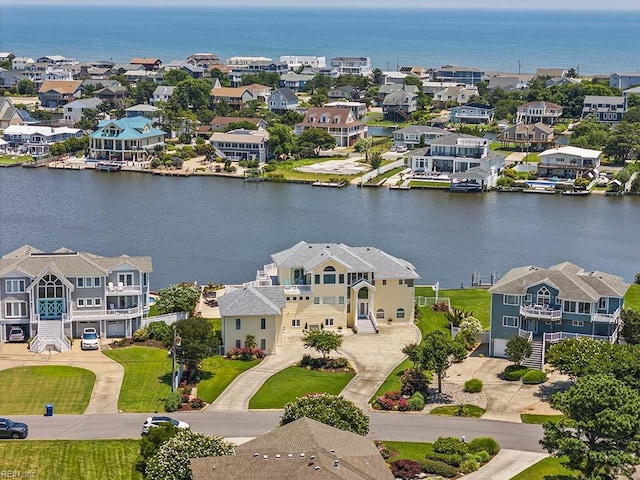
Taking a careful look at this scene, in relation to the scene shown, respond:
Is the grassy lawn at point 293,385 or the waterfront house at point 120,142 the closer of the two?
the grassy lawn at point 293,385

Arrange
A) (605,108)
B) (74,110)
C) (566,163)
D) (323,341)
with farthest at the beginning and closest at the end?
(74,110) < (605,108) < (566,163) < (323,341)

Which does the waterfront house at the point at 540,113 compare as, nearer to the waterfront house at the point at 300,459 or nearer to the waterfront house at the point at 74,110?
the waterfront house at the point at 74,110

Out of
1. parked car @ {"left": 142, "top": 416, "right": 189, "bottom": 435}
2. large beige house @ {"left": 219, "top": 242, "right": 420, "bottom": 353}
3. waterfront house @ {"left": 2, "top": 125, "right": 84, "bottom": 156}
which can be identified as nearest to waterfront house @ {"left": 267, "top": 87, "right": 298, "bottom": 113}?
waterfront house @ {"left": 2, "top": 125, "right": 84, "bottom": 156}

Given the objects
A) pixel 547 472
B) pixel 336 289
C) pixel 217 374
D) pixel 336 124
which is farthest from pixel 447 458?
pixel 336 124

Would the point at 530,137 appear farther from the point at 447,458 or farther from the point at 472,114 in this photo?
the point at 447,458

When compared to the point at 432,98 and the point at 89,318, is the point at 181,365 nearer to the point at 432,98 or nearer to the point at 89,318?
the point at 89,318

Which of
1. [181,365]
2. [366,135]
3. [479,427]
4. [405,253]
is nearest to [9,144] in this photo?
[366,135]

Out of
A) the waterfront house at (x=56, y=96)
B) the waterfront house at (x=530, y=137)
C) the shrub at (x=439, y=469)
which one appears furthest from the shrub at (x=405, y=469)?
the waterfront house at (x=56, y=96)
